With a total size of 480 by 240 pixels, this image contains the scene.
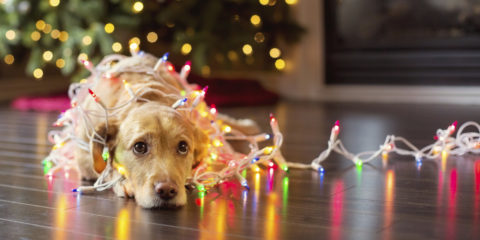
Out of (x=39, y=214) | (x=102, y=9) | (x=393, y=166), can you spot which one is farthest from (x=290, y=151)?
(x=102, y=9)

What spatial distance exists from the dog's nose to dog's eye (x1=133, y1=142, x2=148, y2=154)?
130 mm

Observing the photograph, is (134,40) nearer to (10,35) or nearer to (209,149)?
(10,35)

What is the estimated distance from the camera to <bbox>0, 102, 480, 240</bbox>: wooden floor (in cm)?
128

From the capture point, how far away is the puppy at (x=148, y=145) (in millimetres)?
1498

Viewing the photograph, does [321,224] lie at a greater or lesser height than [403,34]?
lesser

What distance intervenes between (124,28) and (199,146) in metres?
3.13

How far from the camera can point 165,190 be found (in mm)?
1475

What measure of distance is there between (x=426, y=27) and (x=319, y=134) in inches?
92.7

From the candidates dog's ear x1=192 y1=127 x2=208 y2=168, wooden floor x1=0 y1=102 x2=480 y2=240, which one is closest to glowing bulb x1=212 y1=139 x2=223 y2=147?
wooden floor x1=0 y1=102 x2=480 y2=240

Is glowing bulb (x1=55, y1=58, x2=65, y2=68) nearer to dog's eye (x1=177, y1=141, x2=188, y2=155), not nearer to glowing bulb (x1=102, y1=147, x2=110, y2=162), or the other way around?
glowing bulb (x1=102, y1=147, x2=110, y2=162)

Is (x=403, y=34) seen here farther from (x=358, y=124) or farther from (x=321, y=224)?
(x=321, y=224)

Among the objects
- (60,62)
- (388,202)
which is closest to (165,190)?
(388,202)

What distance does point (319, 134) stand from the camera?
3035mm

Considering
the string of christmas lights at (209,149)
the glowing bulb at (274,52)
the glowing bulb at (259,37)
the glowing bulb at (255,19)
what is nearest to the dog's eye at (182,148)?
the string of christmas lights at (209,149)
